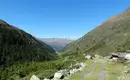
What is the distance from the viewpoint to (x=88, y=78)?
42656mm

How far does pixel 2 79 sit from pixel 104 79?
384 ft

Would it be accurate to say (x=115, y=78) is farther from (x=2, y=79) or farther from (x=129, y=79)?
(x=2, y=79)

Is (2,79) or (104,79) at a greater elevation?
(104,79)

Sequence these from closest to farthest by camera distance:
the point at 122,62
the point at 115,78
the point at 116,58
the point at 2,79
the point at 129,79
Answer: the point at 129,79, the point at 115,78, the point at 122,62, the point at 116,58, the point at 2,79

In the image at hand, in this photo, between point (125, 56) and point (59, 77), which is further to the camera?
point (125, 56)

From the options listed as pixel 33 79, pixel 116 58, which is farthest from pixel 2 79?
pixel 33 79

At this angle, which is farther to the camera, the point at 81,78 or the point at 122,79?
the point at 81,78

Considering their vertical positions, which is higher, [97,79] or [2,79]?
[97,79]

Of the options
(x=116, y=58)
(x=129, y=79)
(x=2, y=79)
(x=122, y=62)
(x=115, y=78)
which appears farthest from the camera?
(x=2, y=79)

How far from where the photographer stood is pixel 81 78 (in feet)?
141

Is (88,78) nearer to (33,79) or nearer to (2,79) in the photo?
(33,79)

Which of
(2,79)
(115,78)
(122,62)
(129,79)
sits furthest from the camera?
(2,79)

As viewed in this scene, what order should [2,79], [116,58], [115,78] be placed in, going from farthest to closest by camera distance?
[2,79], [116,58], [115,78]

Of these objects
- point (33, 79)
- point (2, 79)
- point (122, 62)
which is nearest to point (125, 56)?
point (122, 62)
